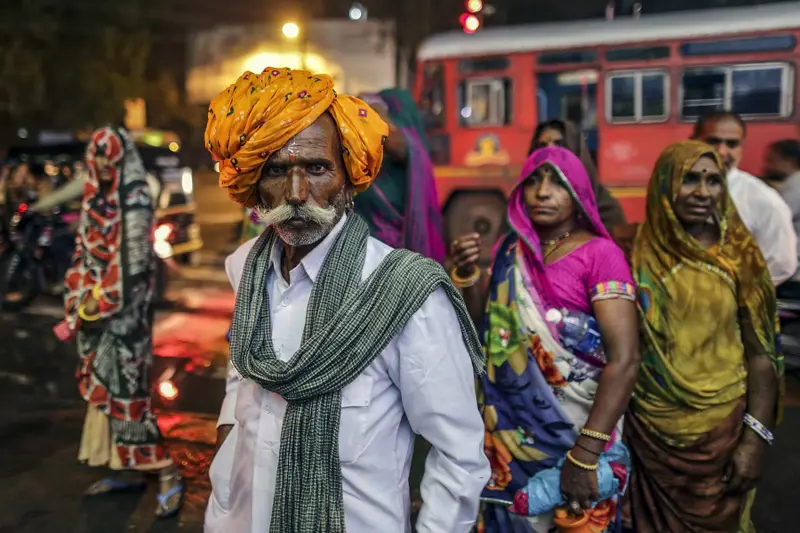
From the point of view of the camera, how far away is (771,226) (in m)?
3.68

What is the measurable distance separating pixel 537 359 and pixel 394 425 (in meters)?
0.74

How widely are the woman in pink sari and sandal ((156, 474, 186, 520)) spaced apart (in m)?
1.89

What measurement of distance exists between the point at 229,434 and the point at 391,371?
0.54m

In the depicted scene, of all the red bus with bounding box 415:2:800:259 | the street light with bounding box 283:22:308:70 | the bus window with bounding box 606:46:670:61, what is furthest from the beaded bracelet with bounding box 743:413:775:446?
the street light with bounding box 283:22:308:70

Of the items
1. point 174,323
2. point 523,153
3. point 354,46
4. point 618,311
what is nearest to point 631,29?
point 523,153

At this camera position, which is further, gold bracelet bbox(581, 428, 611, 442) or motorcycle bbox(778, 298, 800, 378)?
motorcycle bbox(778, 298, 800, 378)

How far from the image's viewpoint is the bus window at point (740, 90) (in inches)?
289

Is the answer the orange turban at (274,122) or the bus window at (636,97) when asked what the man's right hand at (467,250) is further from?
the bus window at (636,97)

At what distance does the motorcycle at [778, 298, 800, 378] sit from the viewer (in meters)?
5.31

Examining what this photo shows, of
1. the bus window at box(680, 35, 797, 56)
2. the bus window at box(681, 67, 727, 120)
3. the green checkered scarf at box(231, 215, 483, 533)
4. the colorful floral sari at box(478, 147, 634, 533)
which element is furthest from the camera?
the bus window at box(681, 67, 727, 120)

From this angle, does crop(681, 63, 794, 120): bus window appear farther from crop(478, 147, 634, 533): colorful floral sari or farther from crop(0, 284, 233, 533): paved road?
crop(478, 147, 634, 533): colorful floral sari

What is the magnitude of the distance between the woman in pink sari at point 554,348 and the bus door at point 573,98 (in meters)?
6.21

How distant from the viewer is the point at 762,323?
237 cm

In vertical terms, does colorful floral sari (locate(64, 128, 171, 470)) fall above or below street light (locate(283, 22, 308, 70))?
below
